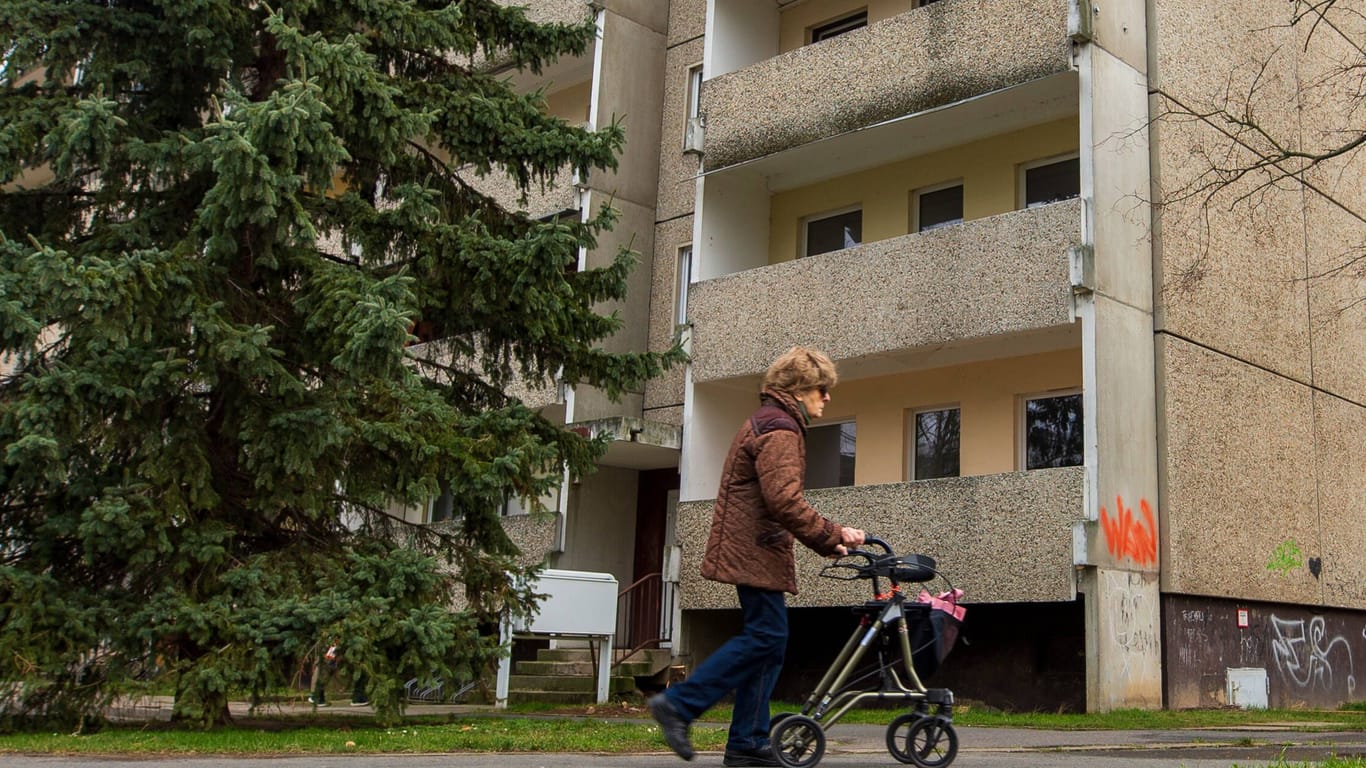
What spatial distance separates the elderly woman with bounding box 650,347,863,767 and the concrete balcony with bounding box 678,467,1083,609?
320 inches

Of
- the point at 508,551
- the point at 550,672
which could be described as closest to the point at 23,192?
the point at 508,551

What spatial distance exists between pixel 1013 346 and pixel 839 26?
6065mm

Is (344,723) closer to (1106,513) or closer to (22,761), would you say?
(22,761)

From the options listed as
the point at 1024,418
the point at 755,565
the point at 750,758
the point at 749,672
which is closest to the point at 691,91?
the point at 1024,418

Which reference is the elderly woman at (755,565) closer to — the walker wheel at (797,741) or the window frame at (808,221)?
the walker wheel at (797,741)

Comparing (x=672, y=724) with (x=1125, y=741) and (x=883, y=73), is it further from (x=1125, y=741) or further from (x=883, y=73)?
(x=883, y=73)

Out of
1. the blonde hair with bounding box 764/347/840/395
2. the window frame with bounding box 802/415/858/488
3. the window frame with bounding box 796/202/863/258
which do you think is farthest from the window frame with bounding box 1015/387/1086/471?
the blonde hair with bounding box 764/347/840/395

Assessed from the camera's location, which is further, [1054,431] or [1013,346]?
[1054,431]

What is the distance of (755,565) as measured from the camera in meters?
6.34

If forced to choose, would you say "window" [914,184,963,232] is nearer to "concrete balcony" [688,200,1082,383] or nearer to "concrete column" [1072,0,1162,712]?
"concrete balcony" [688,200,1082,383]

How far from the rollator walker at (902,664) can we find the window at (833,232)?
12.7 m

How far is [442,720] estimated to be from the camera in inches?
432

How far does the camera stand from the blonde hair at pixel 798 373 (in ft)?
21.8

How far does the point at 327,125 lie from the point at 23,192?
133 inches
